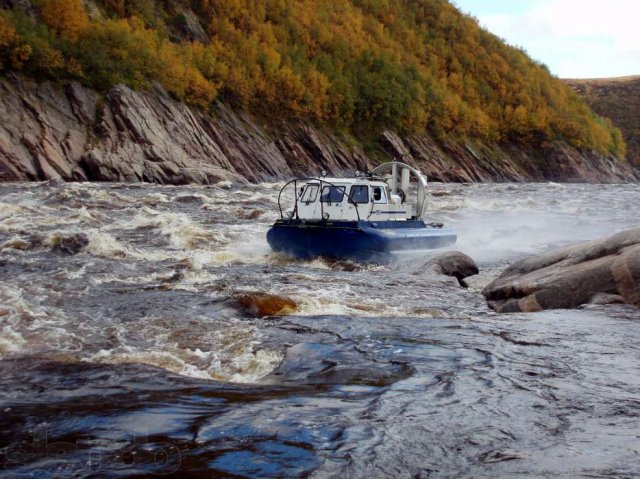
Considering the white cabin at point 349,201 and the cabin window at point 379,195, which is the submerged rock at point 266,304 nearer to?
the white cabin at point 349,201

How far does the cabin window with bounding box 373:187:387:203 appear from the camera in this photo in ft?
62.1

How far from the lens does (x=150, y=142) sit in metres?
43.9

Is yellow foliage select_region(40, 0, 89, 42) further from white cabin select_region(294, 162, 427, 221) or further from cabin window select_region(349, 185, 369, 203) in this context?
cabin window select_region(349, 185, 369, 203)

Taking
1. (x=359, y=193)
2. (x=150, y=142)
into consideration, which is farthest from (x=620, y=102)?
(x=359, y=193)

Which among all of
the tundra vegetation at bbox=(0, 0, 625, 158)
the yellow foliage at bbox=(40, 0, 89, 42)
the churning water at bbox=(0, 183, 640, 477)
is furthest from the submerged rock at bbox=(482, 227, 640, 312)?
the yellow foliage at bbox=(40, 0, 89, 42)

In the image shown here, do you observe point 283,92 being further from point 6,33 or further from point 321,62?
point 6,33

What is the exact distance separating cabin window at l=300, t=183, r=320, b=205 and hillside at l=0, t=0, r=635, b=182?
22651mm

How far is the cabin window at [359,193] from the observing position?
18.6 meters

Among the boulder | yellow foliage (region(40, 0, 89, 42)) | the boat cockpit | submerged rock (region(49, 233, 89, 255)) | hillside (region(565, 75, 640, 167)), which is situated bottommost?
the boulder

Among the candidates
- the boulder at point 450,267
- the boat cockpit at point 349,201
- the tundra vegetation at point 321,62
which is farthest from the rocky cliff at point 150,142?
the boulder at point 450,267

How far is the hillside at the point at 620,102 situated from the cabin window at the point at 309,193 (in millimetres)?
143124

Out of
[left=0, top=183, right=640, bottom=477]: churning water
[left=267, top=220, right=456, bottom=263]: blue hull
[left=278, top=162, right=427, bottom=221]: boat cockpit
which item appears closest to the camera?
[left=0, top=183, right=640, bottom=477]: churning water

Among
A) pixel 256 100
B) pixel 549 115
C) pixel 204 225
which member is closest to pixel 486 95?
pixel 549 115

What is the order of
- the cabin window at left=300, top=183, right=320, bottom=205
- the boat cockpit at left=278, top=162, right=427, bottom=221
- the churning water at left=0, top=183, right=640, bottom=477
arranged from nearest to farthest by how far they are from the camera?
the churning water at left=0, top=183, right=640, bottom=477 → the boat cockpit at left=278, top=162, right=427, bottom=221 → the cabin window at left=300, top=183, right=320, bottom=205
